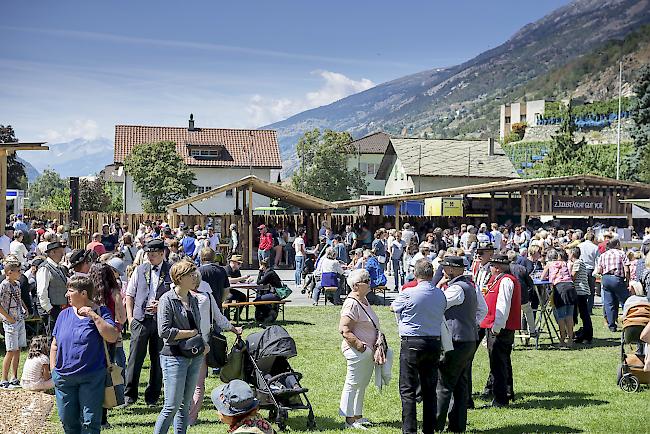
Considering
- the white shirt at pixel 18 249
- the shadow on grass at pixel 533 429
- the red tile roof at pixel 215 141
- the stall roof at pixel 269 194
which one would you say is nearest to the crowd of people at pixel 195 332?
the shadow on grass at pixel 533 429

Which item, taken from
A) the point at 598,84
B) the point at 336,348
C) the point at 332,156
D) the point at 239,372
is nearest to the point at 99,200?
the point at 332,156

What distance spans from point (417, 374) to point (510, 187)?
28081 millimetres

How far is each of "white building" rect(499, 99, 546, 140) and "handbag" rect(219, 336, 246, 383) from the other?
12193 centimetres

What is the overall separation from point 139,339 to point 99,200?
58479mm

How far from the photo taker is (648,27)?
130375 millimetres

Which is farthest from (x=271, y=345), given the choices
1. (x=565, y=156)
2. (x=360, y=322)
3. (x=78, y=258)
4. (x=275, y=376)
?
(x=565, y=156)

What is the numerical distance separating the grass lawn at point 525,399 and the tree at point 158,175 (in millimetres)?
43407

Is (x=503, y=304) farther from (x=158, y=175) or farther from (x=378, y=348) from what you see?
(x=158, y=175)

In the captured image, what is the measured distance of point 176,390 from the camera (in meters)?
6.74

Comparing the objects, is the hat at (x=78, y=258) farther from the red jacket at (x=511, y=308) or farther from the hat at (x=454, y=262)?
the red jacket at (x=511, y=308)

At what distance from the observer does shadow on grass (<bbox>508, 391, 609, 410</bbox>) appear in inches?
379

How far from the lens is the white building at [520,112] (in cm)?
13176

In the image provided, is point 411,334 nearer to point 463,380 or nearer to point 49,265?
point 463,380

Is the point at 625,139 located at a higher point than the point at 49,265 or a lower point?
higher
